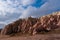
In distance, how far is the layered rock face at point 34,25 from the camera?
354 feet

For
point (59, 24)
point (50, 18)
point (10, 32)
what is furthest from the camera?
point (10, 32)

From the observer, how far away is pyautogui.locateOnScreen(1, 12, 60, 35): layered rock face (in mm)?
108025

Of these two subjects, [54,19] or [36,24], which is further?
[36,24]

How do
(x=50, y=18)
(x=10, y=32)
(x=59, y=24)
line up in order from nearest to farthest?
1. (x=59, y=24)
2. (x=50, y=18)
3. (x=10, y=32)

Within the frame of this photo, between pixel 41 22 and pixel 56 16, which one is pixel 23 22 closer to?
pixel 41 22

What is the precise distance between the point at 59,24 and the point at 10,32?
30.9 meters

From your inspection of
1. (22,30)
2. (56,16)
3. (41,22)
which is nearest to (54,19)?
(56,16)

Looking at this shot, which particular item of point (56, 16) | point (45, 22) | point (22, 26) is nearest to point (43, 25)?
point (45, 22)

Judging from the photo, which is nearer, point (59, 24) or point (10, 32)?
point (59, 24)

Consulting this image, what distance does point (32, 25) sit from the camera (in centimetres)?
12025

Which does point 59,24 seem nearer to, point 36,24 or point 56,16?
point 56,16

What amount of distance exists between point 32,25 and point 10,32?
13.3 meters

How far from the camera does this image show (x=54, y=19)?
112 metres

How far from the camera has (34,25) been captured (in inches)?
4619
